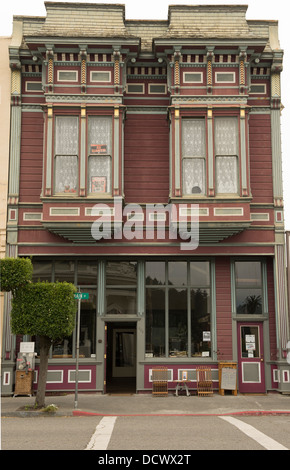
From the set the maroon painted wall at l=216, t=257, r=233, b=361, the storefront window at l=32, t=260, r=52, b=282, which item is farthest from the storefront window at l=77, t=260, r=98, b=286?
the maroon painted wall at l=216, t=257, r=233, b=361

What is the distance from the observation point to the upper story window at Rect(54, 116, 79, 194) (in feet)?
56.4

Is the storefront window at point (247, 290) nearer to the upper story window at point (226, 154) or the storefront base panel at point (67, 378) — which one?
the upper story window at point (226, 154)

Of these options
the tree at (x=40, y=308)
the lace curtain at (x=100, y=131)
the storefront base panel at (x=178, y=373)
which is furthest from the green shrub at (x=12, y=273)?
the storefront base panel at (x=178, y=373)

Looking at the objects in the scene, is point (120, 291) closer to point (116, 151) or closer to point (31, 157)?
point (116, 151)

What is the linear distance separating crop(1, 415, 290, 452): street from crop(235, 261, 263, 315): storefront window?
4925 millimetres

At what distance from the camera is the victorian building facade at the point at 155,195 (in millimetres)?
17062

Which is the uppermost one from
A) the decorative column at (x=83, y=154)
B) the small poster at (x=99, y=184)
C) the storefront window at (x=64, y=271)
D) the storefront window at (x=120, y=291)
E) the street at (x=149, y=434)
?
the decorative column at (x=83, y=154)

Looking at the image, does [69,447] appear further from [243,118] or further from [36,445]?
[243,118]

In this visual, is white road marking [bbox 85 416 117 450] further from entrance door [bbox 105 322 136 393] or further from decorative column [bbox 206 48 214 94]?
decorative column [bbox 206 48 214 94]

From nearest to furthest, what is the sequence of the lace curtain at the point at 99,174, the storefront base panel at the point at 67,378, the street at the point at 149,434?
the street at the point at 149,434
the storefront base panel at the point at 67,378
the lace curtain at the point at 99,174

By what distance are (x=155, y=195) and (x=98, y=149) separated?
7.69ft

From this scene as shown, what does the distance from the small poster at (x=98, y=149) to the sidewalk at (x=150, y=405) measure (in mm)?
7439

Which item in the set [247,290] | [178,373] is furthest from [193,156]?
[178,373]

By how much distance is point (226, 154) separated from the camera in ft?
57.0
